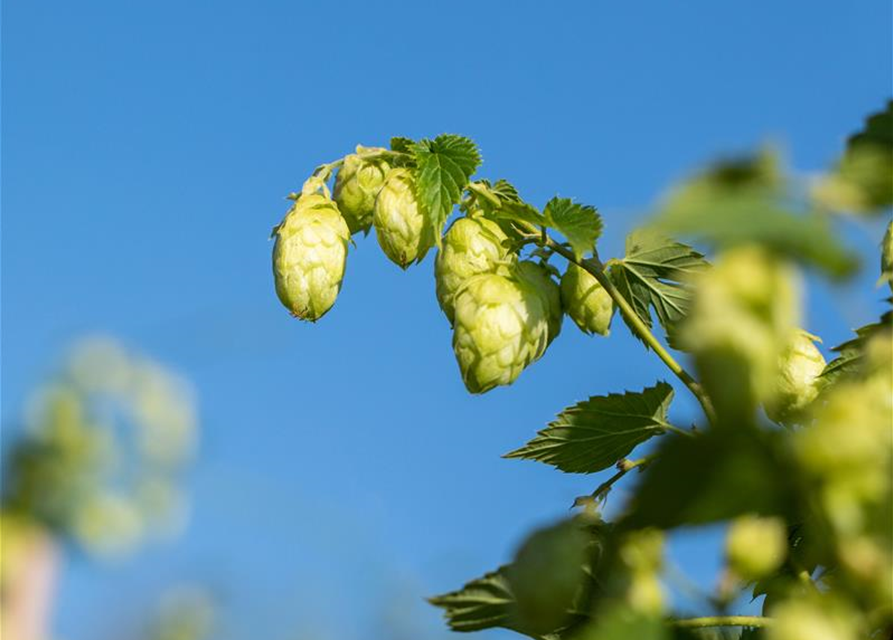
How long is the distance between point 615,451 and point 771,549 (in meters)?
0.88

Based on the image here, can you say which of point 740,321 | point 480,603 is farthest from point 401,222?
point 740,321

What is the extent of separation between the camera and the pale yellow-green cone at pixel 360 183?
5.97 feet

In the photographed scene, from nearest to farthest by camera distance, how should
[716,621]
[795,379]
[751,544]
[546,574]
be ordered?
[751,544]
[546,574]
[716,621]
[795,379]

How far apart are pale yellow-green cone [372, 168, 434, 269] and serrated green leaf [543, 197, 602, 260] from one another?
29 cm

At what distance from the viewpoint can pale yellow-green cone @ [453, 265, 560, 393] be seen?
4.58 feet

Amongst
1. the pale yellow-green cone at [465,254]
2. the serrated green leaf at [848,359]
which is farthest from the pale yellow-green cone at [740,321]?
the pale yellow-green cone at [465,254]

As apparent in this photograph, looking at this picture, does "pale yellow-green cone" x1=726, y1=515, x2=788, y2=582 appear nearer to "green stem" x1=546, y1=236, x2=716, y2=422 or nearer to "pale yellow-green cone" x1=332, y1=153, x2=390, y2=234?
"green stem" x1=546, y1=236, x2=716, y2=422

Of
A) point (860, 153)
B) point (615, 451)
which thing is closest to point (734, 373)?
point (860, 153)

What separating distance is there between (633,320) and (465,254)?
0.81 feet

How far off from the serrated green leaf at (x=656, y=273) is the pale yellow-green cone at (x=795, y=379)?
0.88 ft

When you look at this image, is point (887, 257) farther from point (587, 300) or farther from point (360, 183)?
point (360, 183)

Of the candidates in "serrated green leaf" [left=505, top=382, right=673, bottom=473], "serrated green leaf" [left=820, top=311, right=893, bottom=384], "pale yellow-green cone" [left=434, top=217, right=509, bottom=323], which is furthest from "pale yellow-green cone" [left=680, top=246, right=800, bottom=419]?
"pale yellow-green cone" [left=434, top=217, right=509, bottom=323]

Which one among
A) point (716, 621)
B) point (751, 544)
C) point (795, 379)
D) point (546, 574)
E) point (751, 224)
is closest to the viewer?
point (751, 224)

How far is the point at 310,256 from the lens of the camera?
172cm
